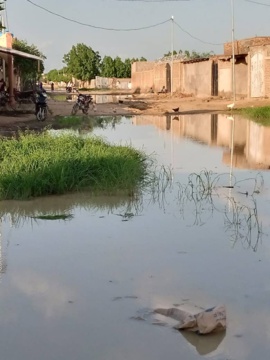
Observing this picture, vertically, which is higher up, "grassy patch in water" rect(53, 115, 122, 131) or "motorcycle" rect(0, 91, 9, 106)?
"motorcycle" rect(0, 91, 9, 106)

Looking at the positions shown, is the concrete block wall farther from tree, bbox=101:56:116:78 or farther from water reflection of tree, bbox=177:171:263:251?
tree, bbox=101:56:116:78

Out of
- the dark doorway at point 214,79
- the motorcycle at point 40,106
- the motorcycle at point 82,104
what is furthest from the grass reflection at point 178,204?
the dark doorway at point 214,79

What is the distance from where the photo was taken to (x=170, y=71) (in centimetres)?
4769

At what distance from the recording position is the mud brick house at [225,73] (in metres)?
28.9

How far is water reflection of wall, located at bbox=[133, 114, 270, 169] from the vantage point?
1172 centimetres

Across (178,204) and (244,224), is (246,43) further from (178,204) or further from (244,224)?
(244,224)

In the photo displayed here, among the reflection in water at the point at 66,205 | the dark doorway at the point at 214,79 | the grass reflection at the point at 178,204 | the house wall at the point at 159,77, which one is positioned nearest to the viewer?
the grass reflection at the point at 178,204

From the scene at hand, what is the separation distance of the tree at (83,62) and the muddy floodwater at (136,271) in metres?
74.0

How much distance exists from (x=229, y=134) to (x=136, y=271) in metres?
12.2

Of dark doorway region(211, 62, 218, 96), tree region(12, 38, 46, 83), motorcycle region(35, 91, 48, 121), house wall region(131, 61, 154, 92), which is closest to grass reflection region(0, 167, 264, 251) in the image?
motorcycle region(35, 91, 48, 121)

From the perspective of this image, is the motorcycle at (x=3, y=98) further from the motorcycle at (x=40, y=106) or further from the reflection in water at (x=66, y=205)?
the reflection in water at (x=66, y=205)

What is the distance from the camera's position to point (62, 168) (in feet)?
26.7

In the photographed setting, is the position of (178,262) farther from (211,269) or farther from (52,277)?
(52,277)

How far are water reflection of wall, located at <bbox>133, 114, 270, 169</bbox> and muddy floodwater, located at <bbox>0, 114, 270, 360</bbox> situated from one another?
2519 mm
